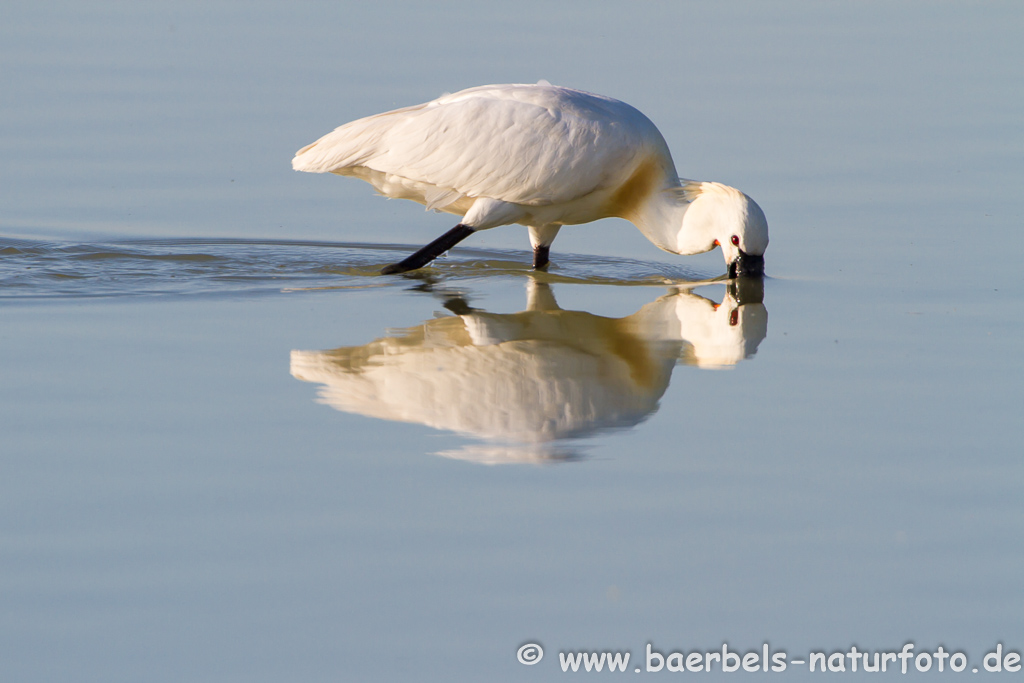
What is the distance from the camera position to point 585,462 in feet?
19.1

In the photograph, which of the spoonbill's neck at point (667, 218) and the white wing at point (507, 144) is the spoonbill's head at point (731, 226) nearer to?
the spoonbill's neck at point (667, 218)

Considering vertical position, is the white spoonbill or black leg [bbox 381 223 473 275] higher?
the white spoonbill

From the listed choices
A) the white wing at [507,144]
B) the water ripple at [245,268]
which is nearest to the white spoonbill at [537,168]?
the white wing at [507,144]

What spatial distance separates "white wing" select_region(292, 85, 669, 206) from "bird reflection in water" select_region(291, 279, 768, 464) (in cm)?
80

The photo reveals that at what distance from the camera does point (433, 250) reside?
9555 millimetres

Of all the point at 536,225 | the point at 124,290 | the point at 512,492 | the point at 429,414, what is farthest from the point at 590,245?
the point at 512,492

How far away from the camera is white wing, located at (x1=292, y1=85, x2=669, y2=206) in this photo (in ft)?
29.5

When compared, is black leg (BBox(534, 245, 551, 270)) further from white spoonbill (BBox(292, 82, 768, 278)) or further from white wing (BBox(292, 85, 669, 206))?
white wing (BBox(292, 85, 669, 206))

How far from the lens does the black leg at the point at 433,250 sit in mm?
9469

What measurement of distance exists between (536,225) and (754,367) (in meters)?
2.65

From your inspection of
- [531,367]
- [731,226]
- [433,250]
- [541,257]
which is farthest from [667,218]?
[531,367]

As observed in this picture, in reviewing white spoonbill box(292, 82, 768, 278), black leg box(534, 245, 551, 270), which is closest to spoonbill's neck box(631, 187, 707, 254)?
white spoonbill box(292, 82, 768, 278)

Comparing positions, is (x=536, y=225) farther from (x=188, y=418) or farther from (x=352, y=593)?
(x=352, y=593)

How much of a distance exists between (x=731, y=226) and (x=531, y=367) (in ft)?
8.50
